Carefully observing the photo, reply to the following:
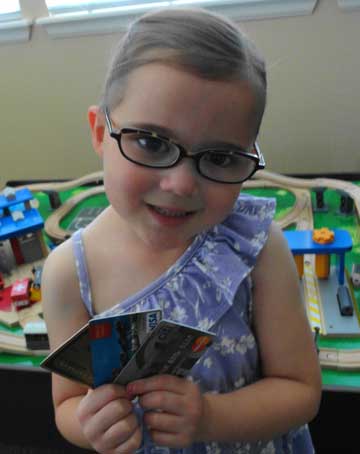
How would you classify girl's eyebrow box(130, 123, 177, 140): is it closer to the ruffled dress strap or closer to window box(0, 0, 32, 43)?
the ruffled dress strap

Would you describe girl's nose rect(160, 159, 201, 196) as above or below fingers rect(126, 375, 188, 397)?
above

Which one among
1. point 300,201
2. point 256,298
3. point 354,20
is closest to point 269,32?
point 354,20

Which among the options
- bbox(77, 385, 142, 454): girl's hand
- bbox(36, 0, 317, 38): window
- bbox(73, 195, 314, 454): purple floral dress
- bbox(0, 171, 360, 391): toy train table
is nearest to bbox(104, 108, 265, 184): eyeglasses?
bbox(73, 195, 314, 454): purple floral dress

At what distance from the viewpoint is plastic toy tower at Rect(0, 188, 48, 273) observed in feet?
3.62

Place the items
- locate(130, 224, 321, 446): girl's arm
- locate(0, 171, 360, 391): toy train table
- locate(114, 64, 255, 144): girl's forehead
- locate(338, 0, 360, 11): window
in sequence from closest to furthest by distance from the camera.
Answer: locate(114, 64, 255, 144): girl's forehead < locate(130, 224, 321, 446): girl's arm < locate(0, 171, 360, 391): toy train table < locate(338, 0, 360, 11): window

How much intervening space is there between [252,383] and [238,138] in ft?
0.95

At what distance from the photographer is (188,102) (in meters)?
0.39

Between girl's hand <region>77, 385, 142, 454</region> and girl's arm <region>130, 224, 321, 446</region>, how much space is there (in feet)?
0.26

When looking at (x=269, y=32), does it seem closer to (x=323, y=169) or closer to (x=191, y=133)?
(x=323, y=169)

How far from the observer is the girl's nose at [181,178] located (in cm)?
41

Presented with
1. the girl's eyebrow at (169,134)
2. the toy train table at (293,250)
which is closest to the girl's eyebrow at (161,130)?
the girl's eyebrow at (169,134)

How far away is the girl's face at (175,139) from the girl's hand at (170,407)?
13cm

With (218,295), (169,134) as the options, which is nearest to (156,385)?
(218,295)

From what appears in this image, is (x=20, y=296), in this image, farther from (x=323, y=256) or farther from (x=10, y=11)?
(x=10, y=11)
